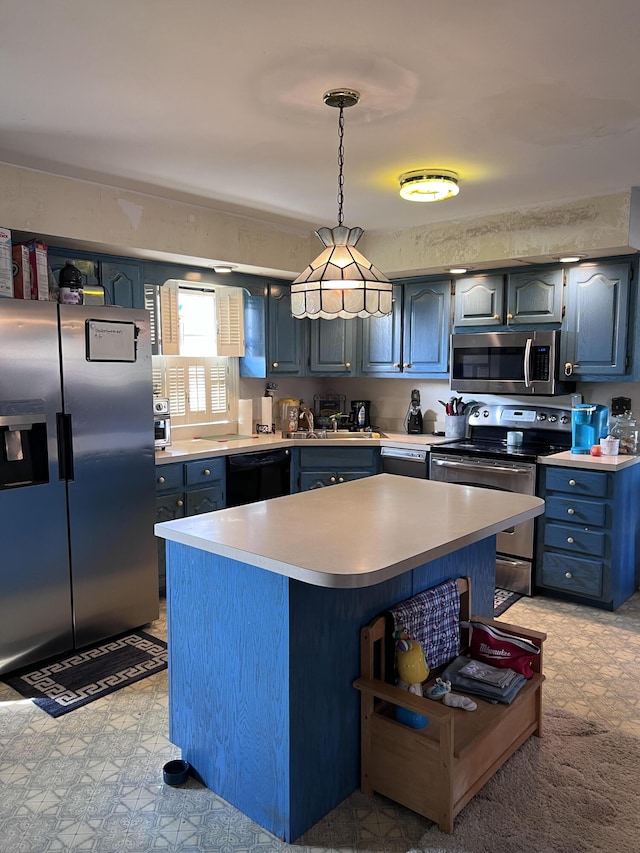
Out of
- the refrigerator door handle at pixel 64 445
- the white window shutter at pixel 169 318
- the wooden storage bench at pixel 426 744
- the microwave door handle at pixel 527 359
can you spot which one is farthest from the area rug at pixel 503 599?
the white window shutter at pixel 169 318

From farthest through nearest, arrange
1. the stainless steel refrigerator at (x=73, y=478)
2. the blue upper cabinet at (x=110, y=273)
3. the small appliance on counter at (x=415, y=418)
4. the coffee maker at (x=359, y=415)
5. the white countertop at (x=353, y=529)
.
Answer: the coffee maker at (x=359, y=415)
the small appliance on counter at (x=415, y=418)
the blue upper cabinet at (x=110, y=273)
the stainless steel refrigerator at (x=73, y=478)
the white countertop at (x=353, y=529)

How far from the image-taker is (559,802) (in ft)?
7.14

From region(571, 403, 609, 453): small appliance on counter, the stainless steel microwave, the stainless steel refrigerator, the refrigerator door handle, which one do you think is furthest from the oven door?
the refrigerator door handle

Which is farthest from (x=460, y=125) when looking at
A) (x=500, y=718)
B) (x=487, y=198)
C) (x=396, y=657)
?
(x=500, y=718)

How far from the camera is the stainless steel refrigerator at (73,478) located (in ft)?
9.75

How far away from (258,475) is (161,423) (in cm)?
76

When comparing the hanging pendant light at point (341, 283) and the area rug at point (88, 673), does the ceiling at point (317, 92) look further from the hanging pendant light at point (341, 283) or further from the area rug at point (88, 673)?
the area rug at point (88, 673)

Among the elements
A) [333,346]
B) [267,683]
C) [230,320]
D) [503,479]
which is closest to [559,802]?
[267,683]

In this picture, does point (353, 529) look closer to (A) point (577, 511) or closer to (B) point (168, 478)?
(B) point (168, 478)

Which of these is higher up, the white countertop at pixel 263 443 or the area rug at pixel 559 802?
the white countertop at pixel 263 443

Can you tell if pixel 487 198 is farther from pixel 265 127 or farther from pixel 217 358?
pixel 217 358

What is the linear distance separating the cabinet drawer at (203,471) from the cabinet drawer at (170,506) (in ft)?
0.38

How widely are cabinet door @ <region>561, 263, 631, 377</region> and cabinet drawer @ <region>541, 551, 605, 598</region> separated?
117cm

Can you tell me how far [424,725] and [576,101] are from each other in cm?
230
